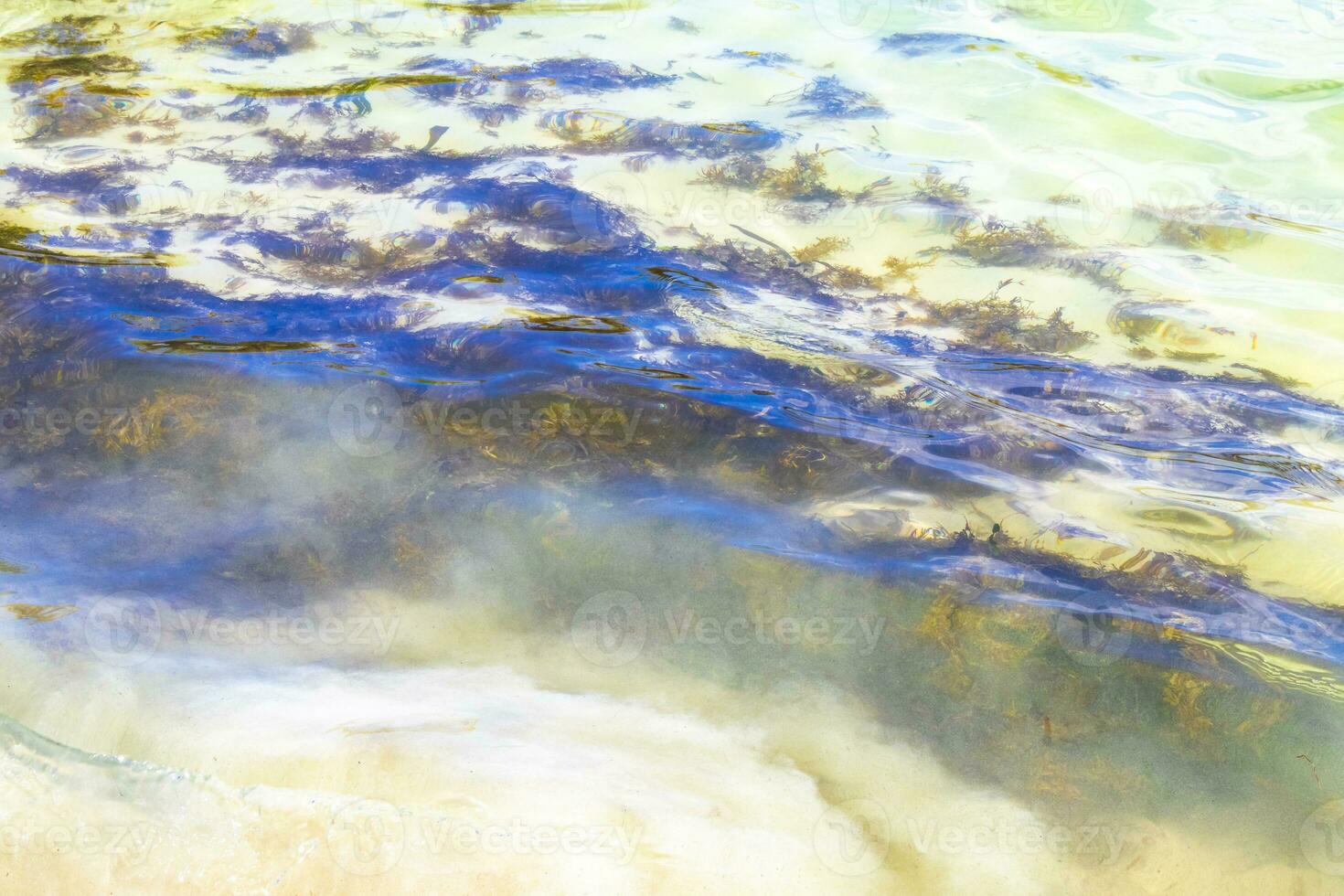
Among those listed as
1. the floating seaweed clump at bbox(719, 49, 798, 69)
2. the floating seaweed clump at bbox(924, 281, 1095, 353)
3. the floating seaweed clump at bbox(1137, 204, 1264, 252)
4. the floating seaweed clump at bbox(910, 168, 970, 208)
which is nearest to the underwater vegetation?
the floating seaweed clump at bbox(719, 49, 798, 69)

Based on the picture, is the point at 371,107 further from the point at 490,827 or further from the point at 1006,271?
the point at 490,827

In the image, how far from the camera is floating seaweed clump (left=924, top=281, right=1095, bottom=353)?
366 cm

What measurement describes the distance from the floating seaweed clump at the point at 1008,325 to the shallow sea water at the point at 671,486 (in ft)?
0.08

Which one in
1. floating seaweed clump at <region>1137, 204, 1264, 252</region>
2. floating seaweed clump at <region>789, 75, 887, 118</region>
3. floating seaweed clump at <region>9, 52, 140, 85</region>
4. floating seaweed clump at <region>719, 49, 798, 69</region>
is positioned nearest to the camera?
floating seaweed clump at <region>1137, 204, 1264, 252</region>

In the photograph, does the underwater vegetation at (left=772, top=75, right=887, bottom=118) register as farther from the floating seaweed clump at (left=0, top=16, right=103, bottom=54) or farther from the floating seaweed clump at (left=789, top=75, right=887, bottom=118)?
the floating seaweed clump at (left=0, top=16, right=103, bottom=54)

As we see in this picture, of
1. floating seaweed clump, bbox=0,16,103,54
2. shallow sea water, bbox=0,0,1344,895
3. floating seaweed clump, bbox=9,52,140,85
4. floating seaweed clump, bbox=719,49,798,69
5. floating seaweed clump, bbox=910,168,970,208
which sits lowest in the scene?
shallow sea water, bbox=0,0,1344,895

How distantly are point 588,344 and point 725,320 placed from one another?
60 cm

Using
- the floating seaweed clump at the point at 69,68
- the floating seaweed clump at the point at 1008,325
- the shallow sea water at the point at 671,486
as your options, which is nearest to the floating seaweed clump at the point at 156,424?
the shallow sea water at the point at 671,486

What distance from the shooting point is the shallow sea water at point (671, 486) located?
6.45ft

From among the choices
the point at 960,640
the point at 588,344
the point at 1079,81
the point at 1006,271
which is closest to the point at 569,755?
the point at 960,640

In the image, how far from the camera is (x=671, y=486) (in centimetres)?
280

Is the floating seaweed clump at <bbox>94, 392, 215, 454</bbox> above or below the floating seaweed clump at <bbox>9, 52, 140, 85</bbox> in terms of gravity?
below

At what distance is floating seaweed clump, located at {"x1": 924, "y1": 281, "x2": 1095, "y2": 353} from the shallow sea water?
0.03m

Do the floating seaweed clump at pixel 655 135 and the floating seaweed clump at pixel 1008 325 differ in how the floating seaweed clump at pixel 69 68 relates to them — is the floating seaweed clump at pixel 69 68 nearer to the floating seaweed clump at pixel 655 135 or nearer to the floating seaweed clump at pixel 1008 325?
the floating seaweed clump at pixel 655 135
